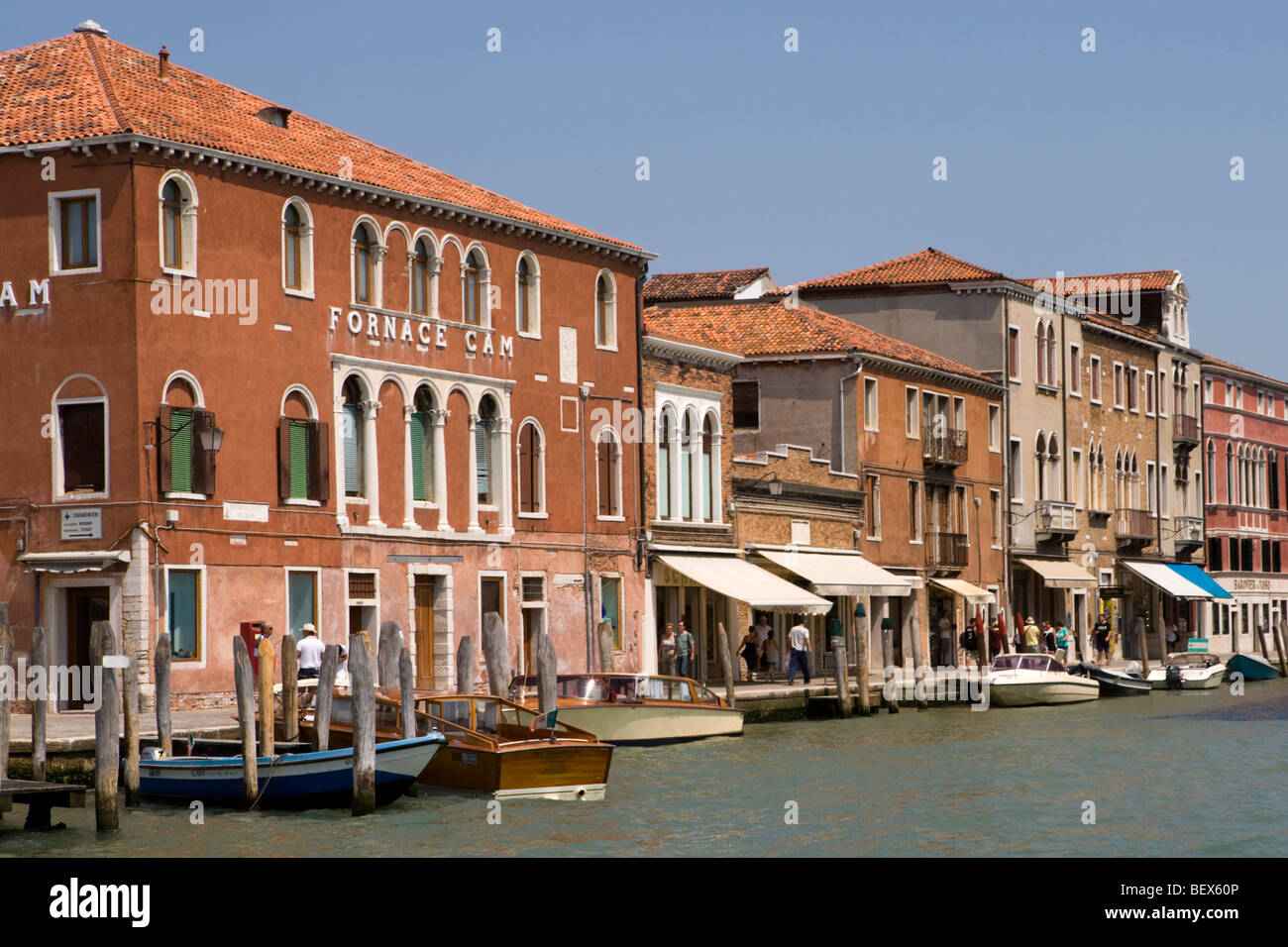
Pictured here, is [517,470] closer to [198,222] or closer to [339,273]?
[339,273]

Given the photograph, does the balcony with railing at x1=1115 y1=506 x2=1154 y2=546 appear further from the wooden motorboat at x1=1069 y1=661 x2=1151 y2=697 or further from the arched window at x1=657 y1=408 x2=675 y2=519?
the arched window at x1=657 y1=408 x2=675 y2=519

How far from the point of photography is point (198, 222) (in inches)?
1089

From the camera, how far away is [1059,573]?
181ft

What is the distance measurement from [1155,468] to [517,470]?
35488mm

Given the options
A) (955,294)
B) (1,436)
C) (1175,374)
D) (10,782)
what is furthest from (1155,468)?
(10,782)

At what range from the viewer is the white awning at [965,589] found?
4831 centimetres

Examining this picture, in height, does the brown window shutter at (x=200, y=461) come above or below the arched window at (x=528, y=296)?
below

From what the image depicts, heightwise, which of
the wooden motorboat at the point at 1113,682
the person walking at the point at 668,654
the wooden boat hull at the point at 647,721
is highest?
the person walking at the point at 668,654

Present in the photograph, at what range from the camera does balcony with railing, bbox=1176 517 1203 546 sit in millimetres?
65625

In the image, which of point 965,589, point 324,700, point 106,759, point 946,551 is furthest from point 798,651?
point 106,759

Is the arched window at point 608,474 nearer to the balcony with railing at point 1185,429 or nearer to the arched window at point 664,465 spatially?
the arched window at point 664,465

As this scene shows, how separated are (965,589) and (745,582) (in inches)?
496

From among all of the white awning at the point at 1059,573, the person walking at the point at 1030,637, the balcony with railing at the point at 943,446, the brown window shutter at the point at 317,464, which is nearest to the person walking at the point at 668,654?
the brown window shutter at the point at 317,464

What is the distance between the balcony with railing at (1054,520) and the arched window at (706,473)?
17.4 meters
